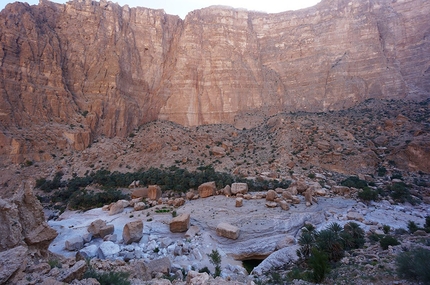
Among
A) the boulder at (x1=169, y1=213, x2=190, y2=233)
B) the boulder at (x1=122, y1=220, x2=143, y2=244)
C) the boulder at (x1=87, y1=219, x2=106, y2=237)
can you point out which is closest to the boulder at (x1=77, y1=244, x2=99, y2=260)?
the boulder at (x1=122, y1=220, x2=143, y2=244)

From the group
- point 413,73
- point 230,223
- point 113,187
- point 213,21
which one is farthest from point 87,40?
point 413,73

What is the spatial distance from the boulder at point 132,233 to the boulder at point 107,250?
830 mm

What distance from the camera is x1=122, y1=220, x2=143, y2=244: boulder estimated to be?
13578 millimetres

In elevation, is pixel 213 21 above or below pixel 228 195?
above

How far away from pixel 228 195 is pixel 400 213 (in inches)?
513

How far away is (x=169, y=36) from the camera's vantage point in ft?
164

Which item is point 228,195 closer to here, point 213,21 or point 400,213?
point 400,213

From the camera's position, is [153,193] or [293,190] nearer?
[293,190]

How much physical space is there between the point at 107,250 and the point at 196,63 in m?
42.3

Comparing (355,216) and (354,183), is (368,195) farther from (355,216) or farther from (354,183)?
(355,216)

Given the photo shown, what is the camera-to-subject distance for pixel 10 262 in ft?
18.5

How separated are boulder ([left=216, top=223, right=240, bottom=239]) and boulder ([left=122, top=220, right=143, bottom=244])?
15.0 ft

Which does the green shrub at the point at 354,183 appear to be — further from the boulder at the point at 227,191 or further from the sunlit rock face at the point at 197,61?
the sunlit rock face at the point at 197,61

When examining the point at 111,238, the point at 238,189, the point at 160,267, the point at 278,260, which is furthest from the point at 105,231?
the point at 238,189
